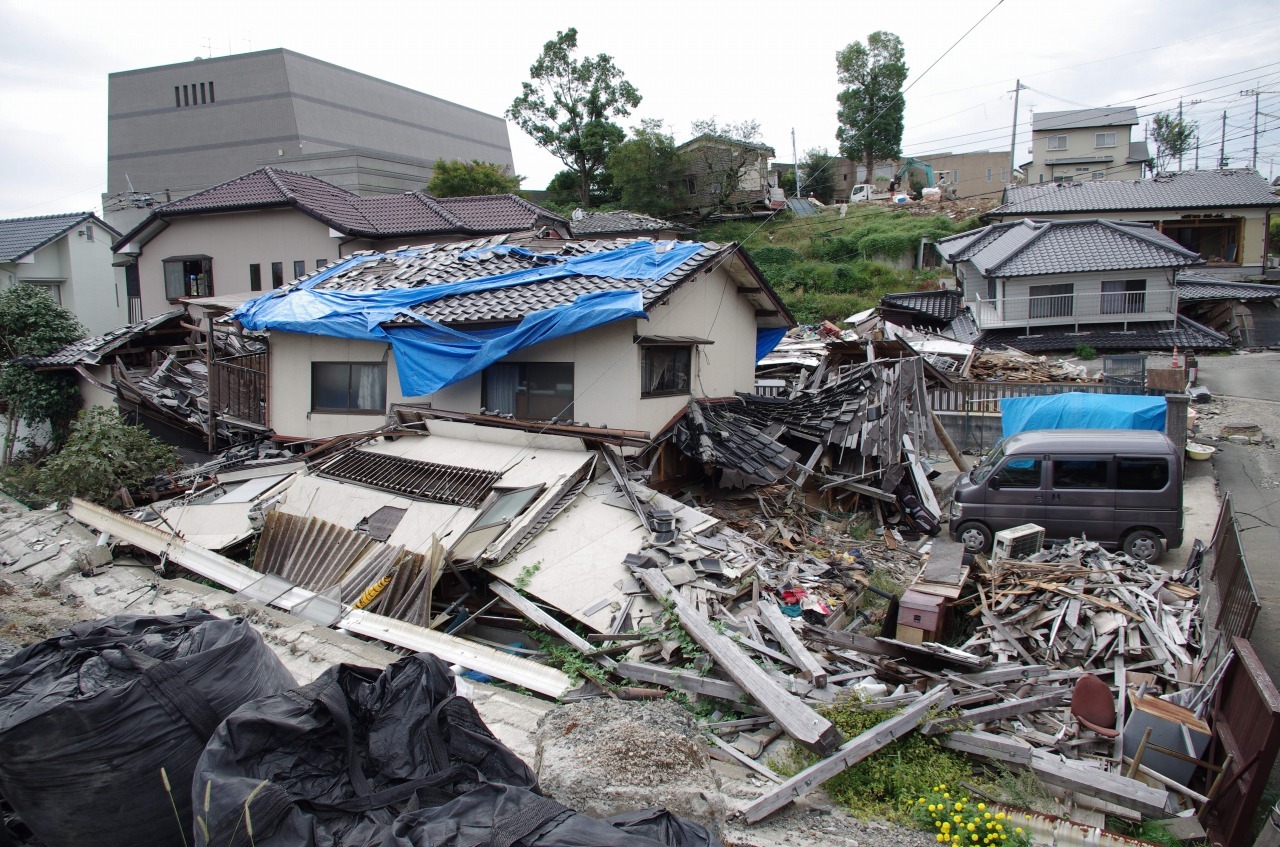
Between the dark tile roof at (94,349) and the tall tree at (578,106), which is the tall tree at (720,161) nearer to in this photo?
the tall tree at (578,106)

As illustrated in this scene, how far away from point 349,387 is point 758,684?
10643 millimetres

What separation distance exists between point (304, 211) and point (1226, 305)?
35663mm

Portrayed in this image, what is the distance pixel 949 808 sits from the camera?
456 cm

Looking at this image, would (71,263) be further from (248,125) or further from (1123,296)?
(1123,296)

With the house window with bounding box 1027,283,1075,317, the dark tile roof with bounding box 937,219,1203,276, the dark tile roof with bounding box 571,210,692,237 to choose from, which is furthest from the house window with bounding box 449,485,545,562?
the house window with bounding box 1027,283,1075,317

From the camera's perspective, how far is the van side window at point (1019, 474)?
11586 millimetres

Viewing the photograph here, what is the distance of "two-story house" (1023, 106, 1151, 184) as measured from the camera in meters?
48.6

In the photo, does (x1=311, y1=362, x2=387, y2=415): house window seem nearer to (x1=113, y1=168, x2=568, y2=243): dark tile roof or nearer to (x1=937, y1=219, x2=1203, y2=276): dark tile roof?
(x1=113, y1=168, x2=568, y2=243): dark tile roof

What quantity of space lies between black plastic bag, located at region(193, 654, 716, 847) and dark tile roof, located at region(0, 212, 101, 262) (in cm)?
3133

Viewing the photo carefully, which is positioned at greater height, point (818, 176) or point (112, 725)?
point (818, 176)

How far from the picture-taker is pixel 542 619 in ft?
23.2

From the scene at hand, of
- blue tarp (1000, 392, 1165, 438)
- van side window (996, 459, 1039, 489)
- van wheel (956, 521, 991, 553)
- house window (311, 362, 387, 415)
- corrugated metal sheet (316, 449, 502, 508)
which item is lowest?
van wheel (956, 521, 991, 553)

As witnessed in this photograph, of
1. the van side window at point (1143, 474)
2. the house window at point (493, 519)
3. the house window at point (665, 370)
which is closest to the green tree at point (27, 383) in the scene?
the house window at point (493, 519)

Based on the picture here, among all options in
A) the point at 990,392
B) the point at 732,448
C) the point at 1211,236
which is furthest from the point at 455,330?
the point at 1211,236
